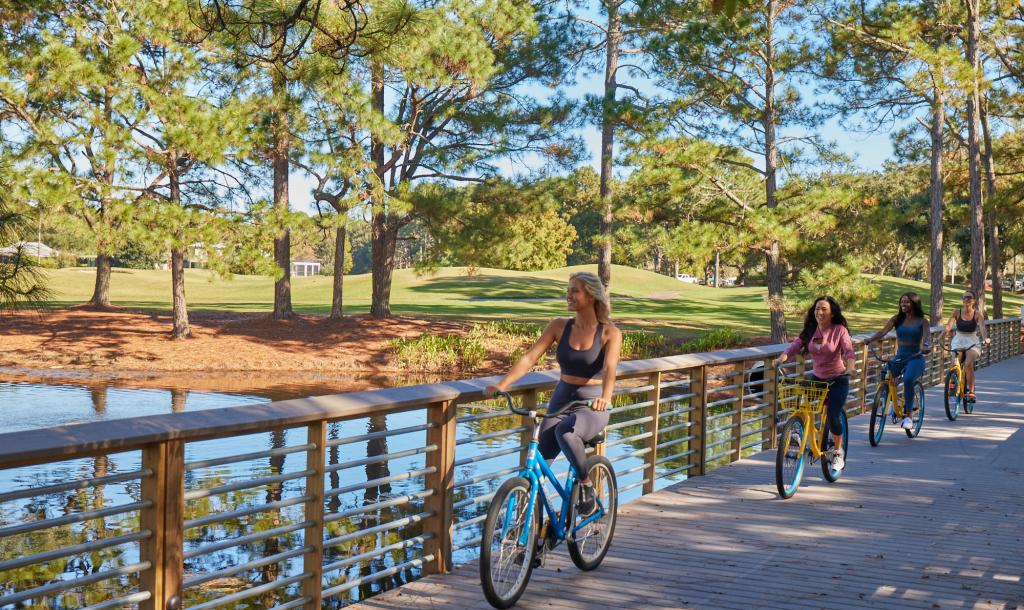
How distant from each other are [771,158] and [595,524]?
22.5 metres

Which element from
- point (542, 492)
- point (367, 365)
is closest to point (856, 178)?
point (367, 365)

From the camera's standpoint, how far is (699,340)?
30094 mm

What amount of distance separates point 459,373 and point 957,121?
2347 centimetres

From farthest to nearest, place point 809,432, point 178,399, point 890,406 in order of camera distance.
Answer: point 178,399 → point 890,406 → point 809,432

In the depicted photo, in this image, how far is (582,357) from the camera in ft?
20.0

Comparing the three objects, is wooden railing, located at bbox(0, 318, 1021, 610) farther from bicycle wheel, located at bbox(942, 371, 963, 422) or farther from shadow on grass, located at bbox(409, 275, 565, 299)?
shadow on grass, located at bbox(409, 275, 565, 299)

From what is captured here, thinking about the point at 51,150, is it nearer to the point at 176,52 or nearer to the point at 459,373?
the point at 176,52

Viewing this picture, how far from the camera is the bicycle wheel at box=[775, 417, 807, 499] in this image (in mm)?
8672

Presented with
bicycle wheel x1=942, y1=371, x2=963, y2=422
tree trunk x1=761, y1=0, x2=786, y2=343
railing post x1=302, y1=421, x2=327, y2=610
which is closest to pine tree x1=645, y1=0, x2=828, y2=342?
tree trunk x1=761, y1=0, x2=786, y2=343

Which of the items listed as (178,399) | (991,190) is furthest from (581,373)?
(991,190)

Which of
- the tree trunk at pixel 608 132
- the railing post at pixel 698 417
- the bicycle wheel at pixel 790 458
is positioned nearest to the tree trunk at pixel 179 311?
the tree trunk at pixel 608 132

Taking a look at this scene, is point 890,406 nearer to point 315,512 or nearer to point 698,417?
point 698,417

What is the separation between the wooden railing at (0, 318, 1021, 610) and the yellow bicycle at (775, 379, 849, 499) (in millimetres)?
802

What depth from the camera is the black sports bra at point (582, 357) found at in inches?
239
